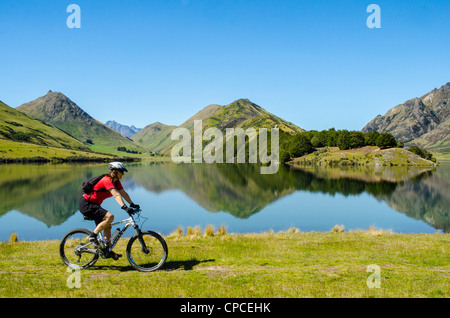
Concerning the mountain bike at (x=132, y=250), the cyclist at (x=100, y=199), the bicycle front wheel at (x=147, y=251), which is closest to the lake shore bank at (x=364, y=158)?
the bicycle front wheel at (x=147, y=251)

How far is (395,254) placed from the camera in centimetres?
1447

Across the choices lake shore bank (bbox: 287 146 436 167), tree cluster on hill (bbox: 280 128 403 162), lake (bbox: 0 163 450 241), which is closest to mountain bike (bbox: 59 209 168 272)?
lake (bbox: 0 163 450 241)

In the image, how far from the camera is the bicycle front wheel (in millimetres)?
11289

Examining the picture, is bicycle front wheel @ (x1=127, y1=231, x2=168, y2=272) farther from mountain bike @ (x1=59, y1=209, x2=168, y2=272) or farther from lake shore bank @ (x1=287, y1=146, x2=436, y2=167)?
lake shore bank @ (x1=287, y1=146, x2=436, y2=167)

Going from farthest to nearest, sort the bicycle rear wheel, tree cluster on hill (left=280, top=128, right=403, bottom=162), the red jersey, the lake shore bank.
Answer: tree cluster on hill (left=280, top=128, right=403, bottom=162) < the lake shore bank < the bicycle rear wheel < the red jersey

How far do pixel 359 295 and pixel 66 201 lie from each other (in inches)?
1999

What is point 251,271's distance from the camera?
11.2m

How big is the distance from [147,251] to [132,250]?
56 cm

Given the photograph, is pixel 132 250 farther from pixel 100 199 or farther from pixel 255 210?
pixel 255 210

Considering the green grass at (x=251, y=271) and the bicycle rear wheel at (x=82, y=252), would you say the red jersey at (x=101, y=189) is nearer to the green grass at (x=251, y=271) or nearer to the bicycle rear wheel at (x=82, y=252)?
the bicycle rear wheel at (x=82, y=252)

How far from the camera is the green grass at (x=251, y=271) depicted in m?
8.95

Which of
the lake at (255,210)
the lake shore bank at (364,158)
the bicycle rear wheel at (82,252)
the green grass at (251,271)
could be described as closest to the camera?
the green grass at (251,271)

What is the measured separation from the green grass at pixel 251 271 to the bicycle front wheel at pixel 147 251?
407mm
